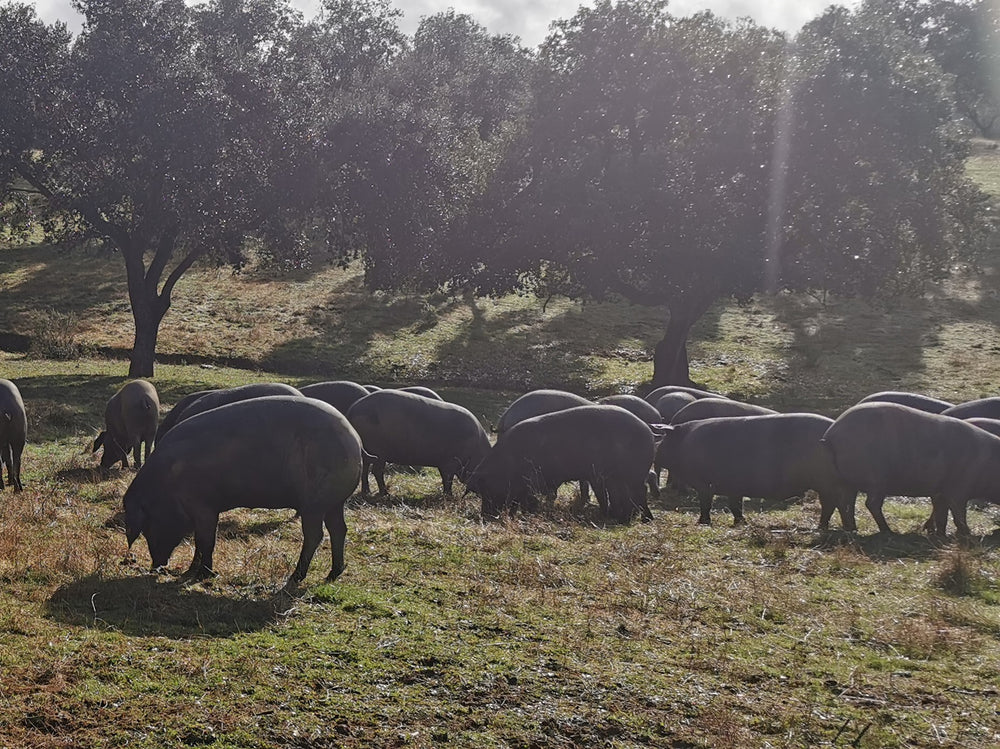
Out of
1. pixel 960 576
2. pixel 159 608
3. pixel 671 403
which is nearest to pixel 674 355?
pixel 671 403

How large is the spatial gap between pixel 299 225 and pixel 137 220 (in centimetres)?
523

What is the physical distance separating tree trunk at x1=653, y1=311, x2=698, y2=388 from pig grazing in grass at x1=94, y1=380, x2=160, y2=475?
1760cm

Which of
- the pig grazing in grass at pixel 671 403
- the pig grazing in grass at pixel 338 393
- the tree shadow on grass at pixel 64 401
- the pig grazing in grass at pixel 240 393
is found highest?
the pig grazing in grass at pixel 240 393

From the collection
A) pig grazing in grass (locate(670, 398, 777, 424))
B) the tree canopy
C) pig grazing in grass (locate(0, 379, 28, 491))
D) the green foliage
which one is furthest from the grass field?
the green foliage

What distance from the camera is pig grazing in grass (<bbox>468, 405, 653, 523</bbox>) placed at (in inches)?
590

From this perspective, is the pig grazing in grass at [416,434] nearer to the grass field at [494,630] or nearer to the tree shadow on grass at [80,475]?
the grass field at [494,630]

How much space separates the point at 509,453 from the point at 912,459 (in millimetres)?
5713

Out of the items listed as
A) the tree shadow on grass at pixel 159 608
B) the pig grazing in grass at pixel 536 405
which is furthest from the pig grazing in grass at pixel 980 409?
the tree shadow on grass at pixel 159 608

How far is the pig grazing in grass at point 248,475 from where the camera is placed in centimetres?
1002

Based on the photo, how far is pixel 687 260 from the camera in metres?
30.4

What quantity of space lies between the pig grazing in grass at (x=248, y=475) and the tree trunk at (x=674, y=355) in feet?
74.2

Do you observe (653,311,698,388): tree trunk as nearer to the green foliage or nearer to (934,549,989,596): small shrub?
(934,549,989,596): small shrub

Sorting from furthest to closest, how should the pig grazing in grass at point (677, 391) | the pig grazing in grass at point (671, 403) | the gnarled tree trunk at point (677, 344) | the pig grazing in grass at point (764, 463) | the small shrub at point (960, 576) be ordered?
the gnarled tree trunk at point (677, 344), the pig grazing in grass at point (677, 391), the pig grazing in grass at point (671, 403), the pig grazing in grass at point (764, 463), the small shrub at point (960, 576)

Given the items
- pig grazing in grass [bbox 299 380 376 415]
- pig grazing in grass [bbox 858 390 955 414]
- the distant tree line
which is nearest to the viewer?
pig grazing in grass [bbox 299 380 376 415]
